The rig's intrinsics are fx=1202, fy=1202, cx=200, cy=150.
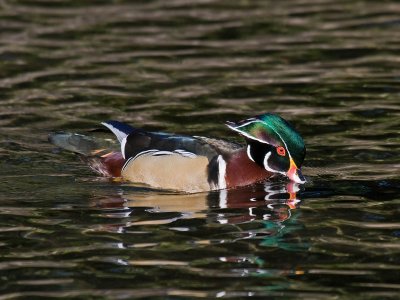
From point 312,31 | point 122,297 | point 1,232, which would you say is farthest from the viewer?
point 312,31

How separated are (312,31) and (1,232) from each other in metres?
8.50

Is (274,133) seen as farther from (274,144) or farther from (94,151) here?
(94,151)

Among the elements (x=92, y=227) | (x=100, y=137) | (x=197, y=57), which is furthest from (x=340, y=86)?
(x=92, y=227)

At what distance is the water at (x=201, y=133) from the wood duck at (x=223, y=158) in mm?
180

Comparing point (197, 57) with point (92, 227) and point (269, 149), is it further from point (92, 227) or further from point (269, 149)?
point (92, 227)

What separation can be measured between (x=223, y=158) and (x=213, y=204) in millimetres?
631

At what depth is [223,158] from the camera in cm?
1038

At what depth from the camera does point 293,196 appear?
33.3ft

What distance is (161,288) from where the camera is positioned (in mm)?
7645

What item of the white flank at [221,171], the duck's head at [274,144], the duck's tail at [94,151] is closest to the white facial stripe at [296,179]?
the duck's head at [274,144]

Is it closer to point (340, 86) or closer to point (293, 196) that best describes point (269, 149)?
point (293, 196)

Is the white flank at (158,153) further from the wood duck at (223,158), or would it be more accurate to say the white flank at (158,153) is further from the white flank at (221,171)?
the white flank at (221,171)

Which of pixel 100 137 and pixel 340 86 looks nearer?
pixel 100 137

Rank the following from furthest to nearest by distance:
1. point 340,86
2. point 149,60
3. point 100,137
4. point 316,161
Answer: point 149,60, point 340,86, point 100,137, point 316,161
